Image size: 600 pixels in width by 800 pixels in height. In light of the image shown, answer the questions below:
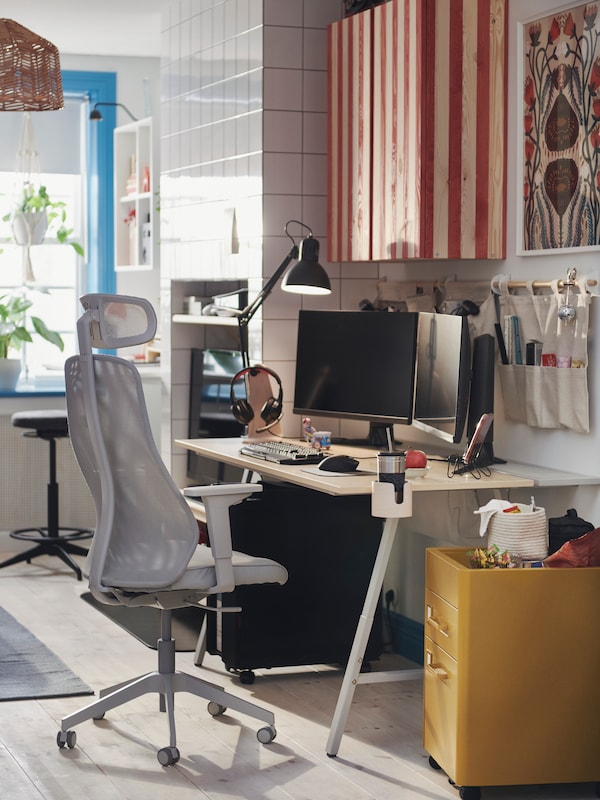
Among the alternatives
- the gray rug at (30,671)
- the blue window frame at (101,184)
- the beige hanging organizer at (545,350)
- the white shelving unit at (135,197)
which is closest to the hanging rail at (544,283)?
the beige hanging organizer at (545,350)

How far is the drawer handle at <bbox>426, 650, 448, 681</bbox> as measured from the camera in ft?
10.7

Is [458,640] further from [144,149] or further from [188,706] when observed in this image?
[144,149]

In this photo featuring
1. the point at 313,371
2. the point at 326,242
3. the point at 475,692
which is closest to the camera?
the point at 475,692

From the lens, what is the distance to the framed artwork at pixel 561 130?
3.61 meters

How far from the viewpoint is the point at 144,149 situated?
685 centimetres

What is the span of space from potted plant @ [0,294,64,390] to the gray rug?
2.00 metres

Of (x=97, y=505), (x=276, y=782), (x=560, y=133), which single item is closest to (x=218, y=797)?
(x=276, y=782)

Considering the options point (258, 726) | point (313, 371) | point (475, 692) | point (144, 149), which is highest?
point (144, 149)

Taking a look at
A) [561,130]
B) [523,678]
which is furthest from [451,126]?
[523,678]

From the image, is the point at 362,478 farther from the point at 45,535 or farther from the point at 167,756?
the point at 45,535

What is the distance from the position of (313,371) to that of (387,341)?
0.41 metres

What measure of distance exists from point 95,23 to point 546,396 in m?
3.48

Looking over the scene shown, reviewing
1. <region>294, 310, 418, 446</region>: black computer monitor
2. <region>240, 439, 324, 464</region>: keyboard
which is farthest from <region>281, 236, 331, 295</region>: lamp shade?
<region>240, 439, 324, 464</region>: keyboard

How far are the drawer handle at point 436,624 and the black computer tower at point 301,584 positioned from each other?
35.1 inches
